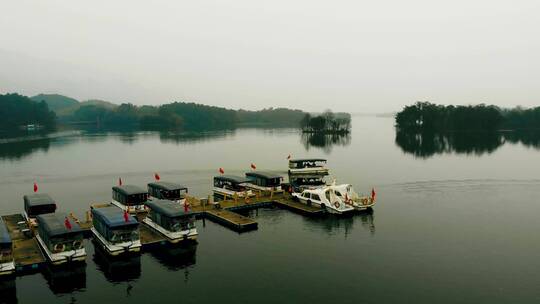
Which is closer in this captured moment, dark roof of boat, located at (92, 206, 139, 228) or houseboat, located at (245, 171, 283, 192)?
dark roof of boat, located at (92, 206, 139, 228)

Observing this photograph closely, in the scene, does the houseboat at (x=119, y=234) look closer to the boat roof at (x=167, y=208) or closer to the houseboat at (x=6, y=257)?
the boat roof at (x=167, y=208)

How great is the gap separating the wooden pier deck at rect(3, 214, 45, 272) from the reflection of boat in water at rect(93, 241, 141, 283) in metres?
5.84

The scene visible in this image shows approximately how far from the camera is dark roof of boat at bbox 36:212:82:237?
41.4 meters

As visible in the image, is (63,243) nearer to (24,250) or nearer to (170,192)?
(24,250)

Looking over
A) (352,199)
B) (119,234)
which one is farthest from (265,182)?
(119,234)

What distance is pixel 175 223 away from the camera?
4869 cm

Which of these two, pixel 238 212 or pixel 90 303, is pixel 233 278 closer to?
pixel 90 303

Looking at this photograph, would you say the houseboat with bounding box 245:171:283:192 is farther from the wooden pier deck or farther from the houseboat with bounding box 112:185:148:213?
the wooden pier deck

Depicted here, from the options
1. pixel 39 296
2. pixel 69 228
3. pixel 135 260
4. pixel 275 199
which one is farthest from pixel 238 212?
pixel 39 296

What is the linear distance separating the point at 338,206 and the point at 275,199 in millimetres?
13444

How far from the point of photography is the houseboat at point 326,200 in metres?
64.2

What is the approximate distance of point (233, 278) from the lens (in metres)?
40.4

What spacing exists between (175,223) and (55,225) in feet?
42.3

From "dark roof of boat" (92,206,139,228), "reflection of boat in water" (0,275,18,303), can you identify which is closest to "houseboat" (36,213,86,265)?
"dark roof of boat" (92,206,139,228)
